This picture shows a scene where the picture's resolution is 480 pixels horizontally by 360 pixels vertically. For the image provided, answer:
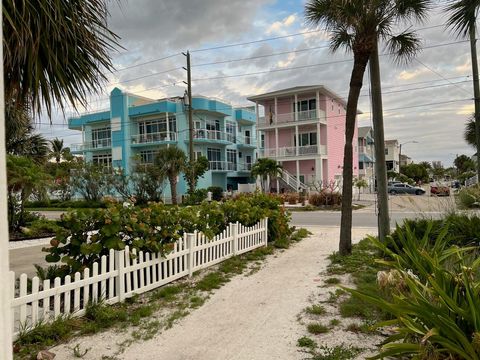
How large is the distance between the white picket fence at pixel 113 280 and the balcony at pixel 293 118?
2987 centimetres

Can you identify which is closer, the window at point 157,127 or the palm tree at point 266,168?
the palm tree at point 266,168

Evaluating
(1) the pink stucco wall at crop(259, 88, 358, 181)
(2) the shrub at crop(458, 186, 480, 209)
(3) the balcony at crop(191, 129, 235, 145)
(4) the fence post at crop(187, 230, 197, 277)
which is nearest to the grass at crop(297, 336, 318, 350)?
(4) the fence post at crop(187, 230, 197, 277)

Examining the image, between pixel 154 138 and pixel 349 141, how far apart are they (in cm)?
3451

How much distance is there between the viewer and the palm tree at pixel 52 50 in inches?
144

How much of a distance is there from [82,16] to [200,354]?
3.76 m

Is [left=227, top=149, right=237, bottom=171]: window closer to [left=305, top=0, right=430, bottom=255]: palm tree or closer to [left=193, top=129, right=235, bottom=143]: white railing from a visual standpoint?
[left=193, top=129, right=235, bottom=143]: white railing

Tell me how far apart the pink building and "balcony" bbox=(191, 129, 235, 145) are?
16.4 ft

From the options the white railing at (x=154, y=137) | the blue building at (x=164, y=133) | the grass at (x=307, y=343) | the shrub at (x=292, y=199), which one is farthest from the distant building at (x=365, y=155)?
the grass at (x=307, y=343)

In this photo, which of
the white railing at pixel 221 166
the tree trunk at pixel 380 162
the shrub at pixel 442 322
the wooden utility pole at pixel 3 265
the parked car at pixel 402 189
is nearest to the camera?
the wooden utility pole at pixel 3 265

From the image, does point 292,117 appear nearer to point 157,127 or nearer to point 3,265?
point 157,127

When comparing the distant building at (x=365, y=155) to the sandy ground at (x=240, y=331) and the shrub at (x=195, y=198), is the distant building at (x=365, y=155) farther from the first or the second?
the sandy ground at (x=240, y=331)

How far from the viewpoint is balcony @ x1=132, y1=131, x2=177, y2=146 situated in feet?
131

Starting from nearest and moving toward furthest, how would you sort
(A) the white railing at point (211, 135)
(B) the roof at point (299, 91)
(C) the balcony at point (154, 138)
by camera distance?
(B) the roof at point (299, 91)
(C) the balcony at point (154, 138)
(A) the white railing at point (211, 135)

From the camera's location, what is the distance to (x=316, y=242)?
→ 1099cm
